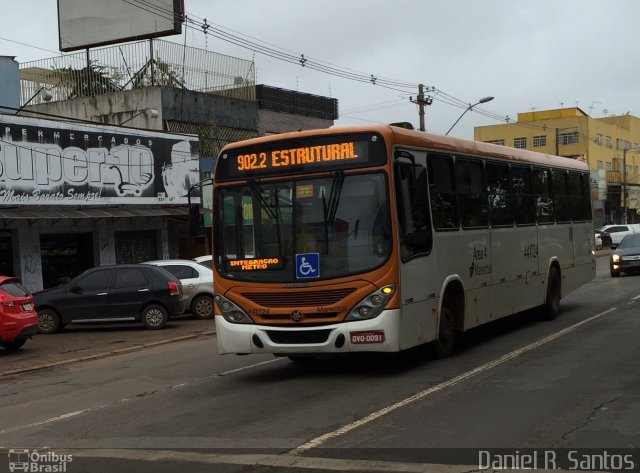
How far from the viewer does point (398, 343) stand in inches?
357

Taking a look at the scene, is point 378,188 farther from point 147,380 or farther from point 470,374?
point 147,380

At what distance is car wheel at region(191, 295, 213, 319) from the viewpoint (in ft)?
66.1

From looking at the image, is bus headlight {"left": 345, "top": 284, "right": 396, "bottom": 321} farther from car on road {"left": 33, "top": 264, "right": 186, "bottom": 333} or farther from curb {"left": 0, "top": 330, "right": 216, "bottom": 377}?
car on road {"left": 33, "top": 264, "right": 186, "bottom": 333}

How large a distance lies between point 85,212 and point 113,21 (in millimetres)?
12982

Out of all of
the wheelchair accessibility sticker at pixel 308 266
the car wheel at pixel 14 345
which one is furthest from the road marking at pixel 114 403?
the car wheel at pixel 14 345

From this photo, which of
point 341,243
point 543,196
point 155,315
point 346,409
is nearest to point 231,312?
point 341,243

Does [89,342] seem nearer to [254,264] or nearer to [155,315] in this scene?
[155,315]

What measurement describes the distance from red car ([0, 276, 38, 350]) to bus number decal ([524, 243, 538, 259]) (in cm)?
942

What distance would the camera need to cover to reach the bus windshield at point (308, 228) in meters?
9.18

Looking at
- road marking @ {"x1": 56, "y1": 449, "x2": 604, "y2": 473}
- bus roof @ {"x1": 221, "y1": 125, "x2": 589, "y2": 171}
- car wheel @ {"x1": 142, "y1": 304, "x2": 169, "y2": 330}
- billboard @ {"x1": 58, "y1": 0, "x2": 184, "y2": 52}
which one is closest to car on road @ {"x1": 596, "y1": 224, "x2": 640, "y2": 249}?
billboard @ {"x1": 58, "y1": 0, "x2": 184, "y2": 52}

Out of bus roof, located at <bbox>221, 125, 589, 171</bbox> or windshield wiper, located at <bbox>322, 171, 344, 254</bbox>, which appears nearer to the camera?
windshield wiper, located at <bbox>322, 171, 344, 254</bbox>

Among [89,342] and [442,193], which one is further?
[89,342]

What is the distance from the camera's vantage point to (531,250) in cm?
1382

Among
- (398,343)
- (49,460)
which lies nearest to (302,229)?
(398,343)
